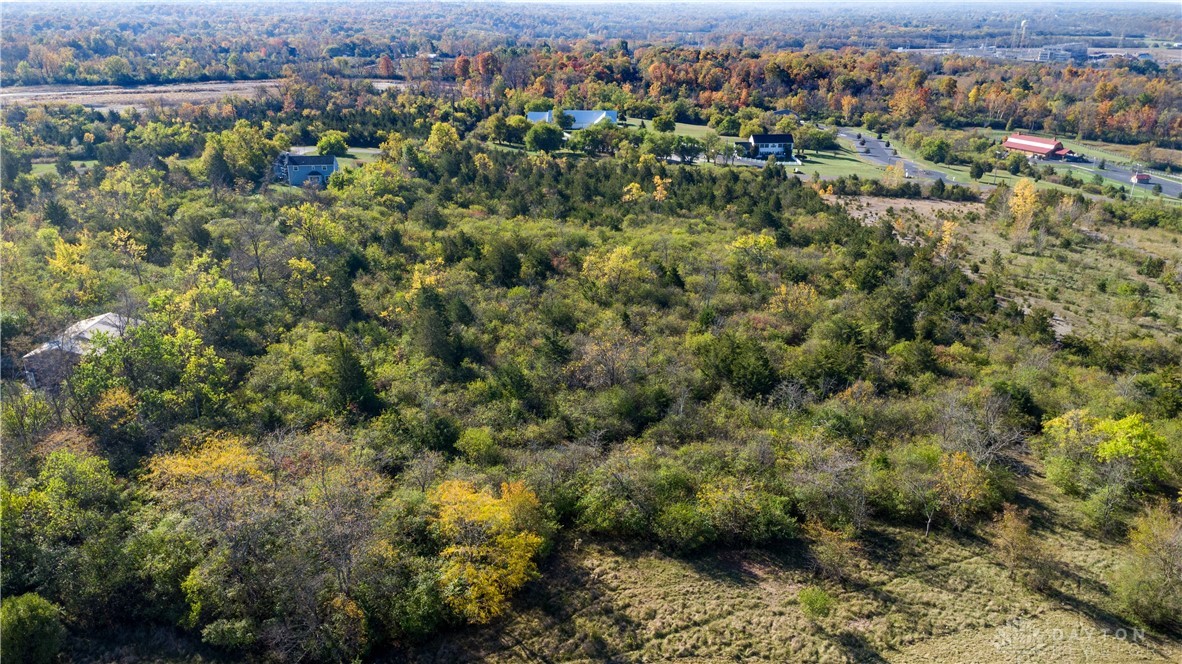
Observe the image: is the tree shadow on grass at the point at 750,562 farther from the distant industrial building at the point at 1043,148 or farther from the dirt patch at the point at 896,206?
the distant industrial building at the point at 1043,148

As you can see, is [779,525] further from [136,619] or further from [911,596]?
[136,619]

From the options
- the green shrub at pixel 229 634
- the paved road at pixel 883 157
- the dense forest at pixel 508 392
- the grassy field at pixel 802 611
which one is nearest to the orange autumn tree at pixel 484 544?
the dense forest at pixel 508 392

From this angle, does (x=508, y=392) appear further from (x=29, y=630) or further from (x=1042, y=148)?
(x=1042, y=148)

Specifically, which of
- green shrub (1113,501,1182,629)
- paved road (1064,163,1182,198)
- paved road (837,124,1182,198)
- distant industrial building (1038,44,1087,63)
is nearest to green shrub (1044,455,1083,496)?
green shrub (1113,501,1182,629)

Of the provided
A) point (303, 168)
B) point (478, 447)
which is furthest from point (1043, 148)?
point (478, 447)

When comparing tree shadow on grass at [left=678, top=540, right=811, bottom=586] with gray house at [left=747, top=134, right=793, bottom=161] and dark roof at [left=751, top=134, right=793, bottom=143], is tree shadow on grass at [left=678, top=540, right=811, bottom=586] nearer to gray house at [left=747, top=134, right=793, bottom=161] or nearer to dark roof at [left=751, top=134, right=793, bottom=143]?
gray house at [left=747, top=134, right=793, bottom=161]

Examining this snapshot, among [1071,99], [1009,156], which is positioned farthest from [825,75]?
[1009,156]

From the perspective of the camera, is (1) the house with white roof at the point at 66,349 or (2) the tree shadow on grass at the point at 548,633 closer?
(2) the tree shadow on grass at the point at 548,633
